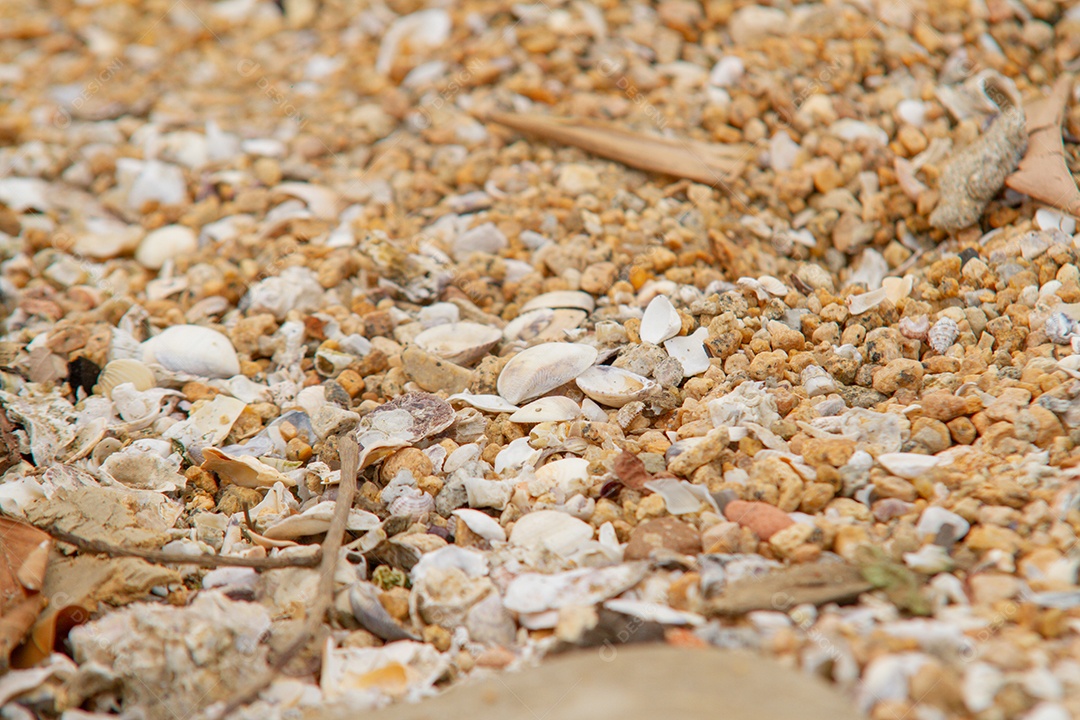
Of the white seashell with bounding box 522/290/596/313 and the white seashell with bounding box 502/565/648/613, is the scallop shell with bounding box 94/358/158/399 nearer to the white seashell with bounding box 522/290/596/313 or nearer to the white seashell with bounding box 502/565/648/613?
the white seashell with bounding box 522/290/596/313

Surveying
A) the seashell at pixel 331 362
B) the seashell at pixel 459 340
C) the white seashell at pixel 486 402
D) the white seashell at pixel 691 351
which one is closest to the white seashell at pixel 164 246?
the seashell at pixel 331 362

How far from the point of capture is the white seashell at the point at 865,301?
2.61 metres

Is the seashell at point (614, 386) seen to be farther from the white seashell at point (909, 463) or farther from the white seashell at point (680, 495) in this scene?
the white seashell at point (909, 463)

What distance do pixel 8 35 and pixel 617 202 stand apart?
3.83 m

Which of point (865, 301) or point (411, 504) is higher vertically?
point (865, 301)

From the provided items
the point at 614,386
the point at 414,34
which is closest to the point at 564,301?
the point at 614,386

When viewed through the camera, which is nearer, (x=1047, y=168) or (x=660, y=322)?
(x=660, y=322)

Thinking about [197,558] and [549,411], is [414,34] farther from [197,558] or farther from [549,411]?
[197,558]

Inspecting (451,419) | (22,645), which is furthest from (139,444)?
(451,419)

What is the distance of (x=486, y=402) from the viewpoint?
2.50m

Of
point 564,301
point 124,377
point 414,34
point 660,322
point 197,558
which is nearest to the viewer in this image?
point 197,558

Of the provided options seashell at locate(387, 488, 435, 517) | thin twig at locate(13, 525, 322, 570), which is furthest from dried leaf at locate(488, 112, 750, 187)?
thin twig at locate(13, 525, 322, 570)

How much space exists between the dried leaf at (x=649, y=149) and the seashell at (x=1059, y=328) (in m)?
1.23

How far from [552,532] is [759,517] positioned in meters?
0.49
